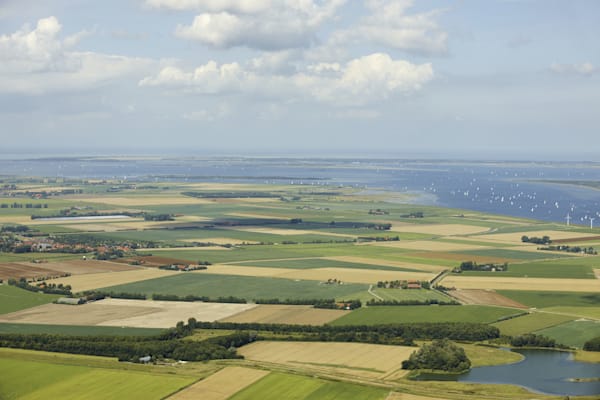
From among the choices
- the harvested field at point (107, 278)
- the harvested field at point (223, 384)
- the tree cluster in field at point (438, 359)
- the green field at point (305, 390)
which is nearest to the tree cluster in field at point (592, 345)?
the tree cluster in field at point (438, 359)

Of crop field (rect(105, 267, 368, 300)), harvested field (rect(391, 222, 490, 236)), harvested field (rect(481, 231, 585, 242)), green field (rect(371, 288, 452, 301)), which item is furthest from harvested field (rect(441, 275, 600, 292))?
harvested field (rect(391, 222, 490, 236))

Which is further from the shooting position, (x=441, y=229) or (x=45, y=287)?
(x=441, y=229)

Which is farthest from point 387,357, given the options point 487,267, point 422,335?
point 487,267

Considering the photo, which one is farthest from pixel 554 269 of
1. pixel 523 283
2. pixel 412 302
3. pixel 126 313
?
pixel 126 313

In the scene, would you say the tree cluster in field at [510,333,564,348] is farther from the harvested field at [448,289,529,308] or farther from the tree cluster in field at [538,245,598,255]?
the tree cluster in field at [538,245,598,255]

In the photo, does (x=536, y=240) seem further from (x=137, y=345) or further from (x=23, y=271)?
(x=137, y=345)

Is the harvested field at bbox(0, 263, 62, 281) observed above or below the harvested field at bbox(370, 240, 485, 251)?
below

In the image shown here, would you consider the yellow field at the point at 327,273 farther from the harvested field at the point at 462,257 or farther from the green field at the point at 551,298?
the harvested field at the point at 462,257
